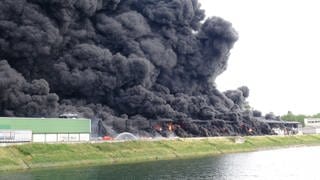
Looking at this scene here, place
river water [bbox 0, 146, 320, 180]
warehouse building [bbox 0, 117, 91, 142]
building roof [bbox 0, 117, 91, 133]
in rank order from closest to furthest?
river water [bbox 0, 146, 320, 180] → warehouse building [bbox 0, 117, 91, 142] → building roof [bbox 0, 117, 91, 133]

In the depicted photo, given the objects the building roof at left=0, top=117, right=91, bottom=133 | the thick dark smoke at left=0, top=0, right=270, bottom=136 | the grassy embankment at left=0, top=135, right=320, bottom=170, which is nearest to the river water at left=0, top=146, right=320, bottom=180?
the grassy embankment at left=0, top=135, right=320, bottom=170

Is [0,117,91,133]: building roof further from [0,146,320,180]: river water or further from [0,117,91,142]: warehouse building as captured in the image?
[0,146,320,180]: river water

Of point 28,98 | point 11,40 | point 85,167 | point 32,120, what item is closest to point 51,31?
A: point 11,40

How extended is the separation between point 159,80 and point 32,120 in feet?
166

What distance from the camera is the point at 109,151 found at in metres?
67.3

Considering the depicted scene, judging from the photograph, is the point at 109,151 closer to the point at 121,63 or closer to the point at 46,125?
the point at 46,125

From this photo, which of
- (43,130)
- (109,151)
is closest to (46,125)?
(43,130)

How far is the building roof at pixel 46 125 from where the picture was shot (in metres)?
62.3

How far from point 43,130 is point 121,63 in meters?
32.3

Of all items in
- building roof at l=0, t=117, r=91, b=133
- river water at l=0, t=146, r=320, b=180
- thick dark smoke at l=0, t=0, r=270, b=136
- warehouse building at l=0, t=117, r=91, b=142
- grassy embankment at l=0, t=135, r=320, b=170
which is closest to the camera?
river water at l=0, t=146, r=320, b=180

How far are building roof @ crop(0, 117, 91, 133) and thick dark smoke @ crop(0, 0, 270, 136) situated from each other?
436 inches

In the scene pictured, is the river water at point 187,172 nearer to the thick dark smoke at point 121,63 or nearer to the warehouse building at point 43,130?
the warehouse building at point 43,130

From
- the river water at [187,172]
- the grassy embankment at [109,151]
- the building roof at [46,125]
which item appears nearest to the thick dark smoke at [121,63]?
the building roof at [46,125]

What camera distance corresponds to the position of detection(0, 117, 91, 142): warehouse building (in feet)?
203
